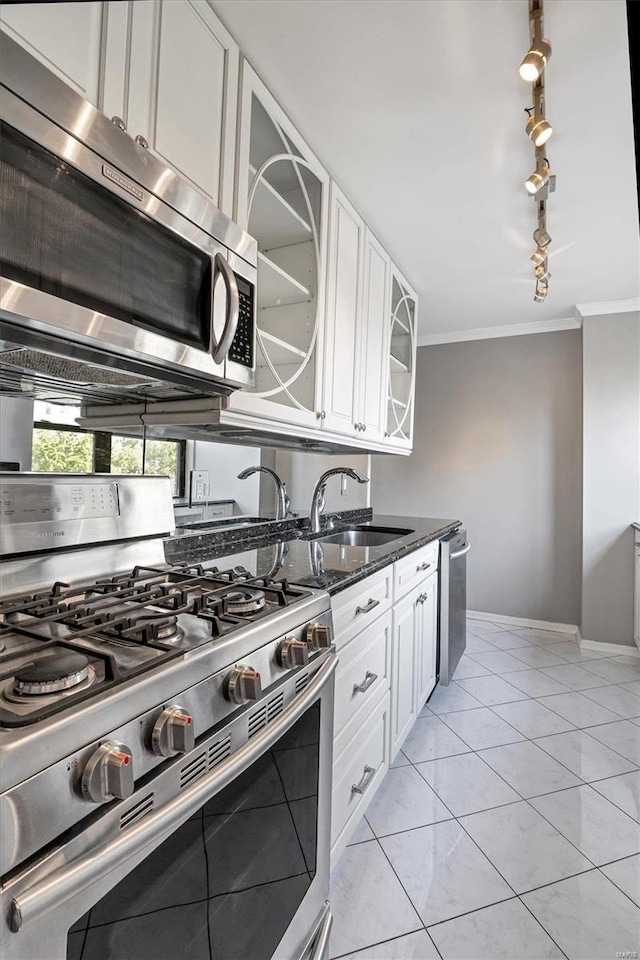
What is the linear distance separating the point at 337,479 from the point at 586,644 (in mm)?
2264

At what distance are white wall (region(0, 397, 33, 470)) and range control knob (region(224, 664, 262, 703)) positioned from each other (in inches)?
30.7

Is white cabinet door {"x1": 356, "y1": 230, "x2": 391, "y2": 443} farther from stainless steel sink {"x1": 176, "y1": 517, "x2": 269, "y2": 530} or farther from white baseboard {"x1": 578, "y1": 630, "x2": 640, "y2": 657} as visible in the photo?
white baseboard {"x1": 578, "y1": 630, "x2": 640, "y2": 657}

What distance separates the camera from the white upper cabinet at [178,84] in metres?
1.05

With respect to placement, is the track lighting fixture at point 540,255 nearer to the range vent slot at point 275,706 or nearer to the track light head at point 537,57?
the track light head at point 537,57

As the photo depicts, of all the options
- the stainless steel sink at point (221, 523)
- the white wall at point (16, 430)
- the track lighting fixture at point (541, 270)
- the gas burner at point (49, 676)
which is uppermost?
the track lighting fixture at point (541, 270)

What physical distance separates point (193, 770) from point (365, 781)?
3.59 ft

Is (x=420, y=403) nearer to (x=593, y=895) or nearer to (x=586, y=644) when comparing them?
(x=586, y=644)

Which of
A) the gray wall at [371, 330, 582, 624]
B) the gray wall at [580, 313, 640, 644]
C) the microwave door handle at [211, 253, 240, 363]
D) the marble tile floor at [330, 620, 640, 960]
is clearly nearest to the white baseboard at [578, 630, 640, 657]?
the gray wall at [580, 313, 640, 644]

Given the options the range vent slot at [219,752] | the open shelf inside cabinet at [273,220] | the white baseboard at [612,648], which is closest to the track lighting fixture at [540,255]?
the open shelf inside cabinet at [273,220]

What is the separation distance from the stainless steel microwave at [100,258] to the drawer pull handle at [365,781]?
1.28 meters

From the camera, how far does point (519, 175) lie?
6.81 ft

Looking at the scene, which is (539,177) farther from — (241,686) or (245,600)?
(241,686)

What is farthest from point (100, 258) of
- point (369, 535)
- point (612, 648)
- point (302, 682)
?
point (612, 648)

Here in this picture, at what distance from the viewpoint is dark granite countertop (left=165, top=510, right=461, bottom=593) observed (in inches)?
58.2
